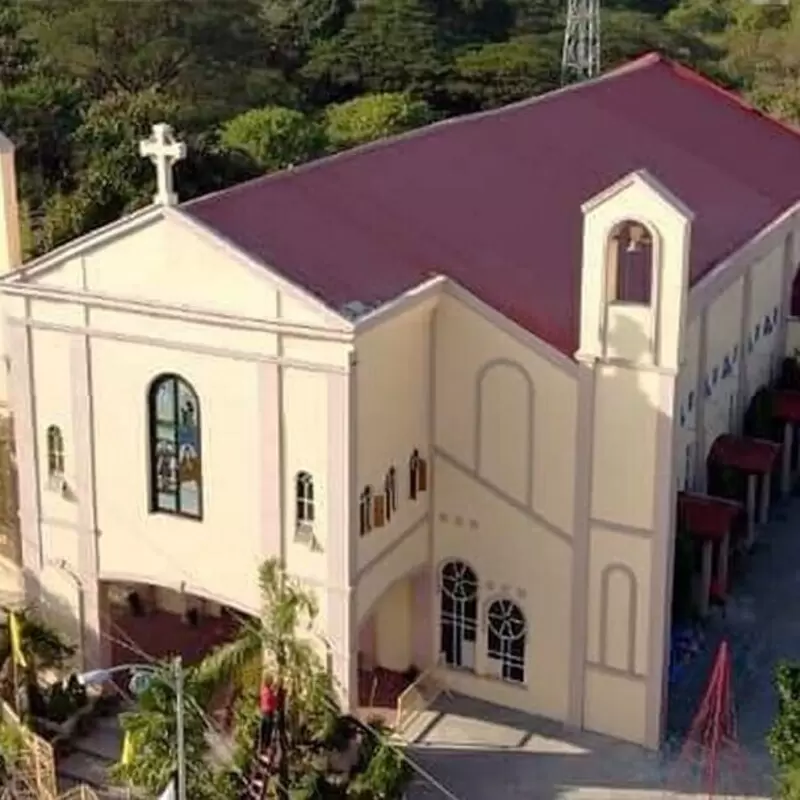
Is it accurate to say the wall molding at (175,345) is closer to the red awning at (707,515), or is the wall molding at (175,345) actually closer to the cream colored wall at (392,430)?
the cream colored wall at (392,430)

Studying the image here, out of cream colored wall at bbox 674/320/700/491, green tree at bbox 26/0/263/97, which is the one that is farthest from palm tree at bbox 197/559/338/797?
green tree at bbox 26/0/263/97

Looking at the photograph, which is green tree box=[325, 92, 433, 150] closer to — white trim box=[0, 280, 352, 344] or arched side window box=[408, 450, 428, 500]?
arched side window box=[408, 450, 428, 500]

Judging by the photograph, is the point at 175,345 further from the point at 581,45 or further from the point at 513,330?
the point at 581,45

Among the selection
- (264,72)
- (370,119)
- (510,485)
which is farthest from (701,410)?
(264,72)

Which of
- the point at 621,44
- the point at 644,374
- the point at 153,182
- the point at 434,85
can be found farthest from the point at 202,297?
the point at 621,44

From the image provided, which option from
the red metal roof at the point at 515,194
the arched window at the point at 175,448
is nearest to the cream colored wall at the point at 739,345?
the red metal roof at the point at 515,194

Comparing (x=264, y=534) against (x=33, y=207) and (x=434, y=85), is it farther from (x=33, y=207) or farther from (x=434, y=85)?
(x=434, y=85)

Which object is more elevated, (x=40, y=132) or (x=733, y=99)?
(x=733, y=99)
